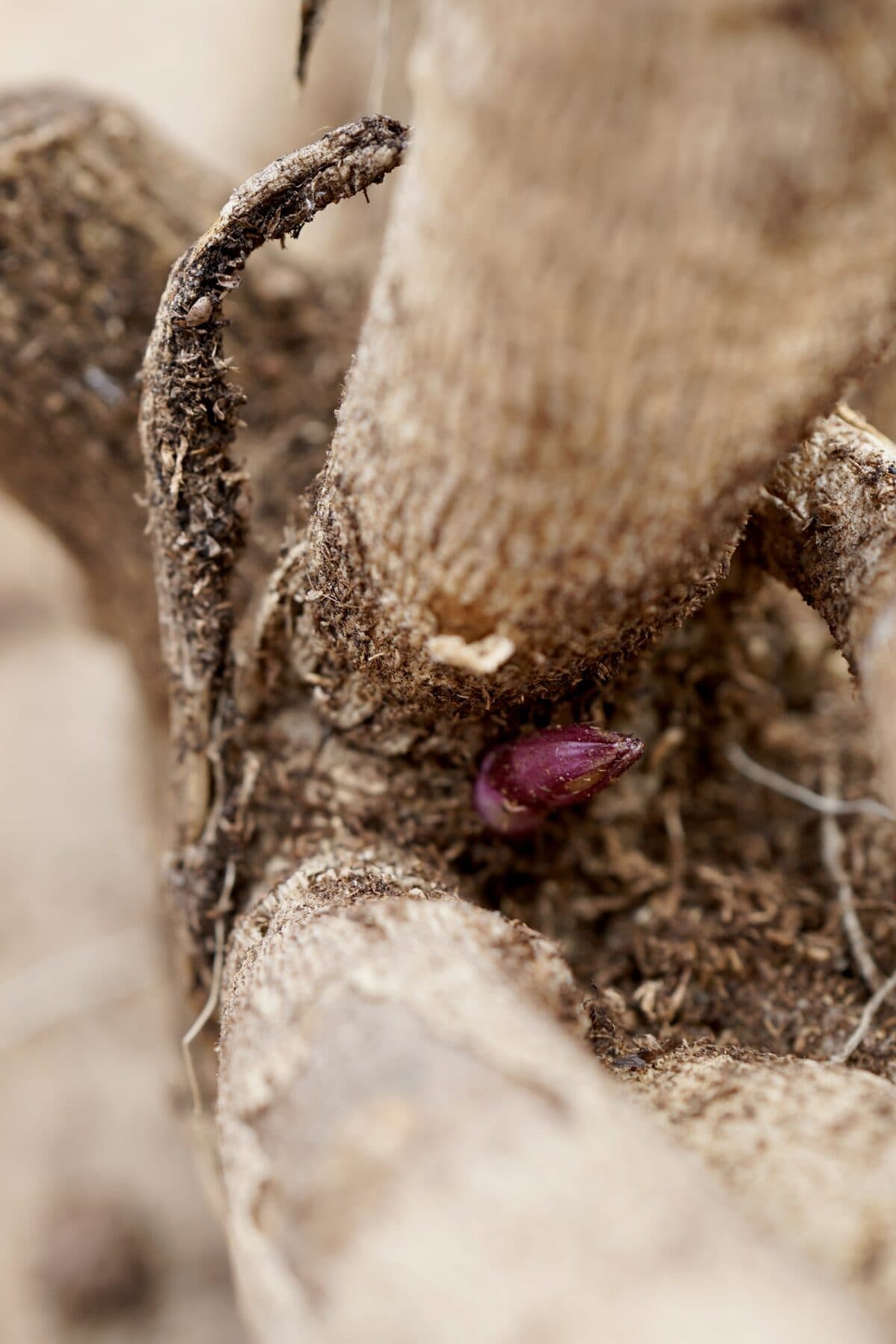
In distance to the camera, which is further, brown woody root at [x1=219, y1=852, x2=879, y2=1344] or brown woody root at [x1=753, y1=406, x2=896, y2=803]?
brown woody root at [x1=753, y1=406, x2=896, y2=803]

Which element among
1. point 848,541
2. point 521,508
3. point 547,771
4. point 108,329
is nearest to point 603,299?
point 521,508

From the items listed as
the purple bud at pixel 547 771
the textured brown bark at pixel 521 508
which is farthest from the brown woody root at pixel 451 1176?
the purple bud at pixel 547 771

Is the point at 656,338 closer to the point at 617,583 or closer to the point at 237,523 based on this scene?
the point at 617,583

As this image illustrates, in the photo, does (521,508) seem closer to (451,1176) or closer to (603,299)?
(603,299)

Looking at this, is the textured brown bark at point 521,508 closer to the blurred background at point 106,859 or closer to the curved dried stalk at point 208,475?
the curved dried stalk at point 208,475

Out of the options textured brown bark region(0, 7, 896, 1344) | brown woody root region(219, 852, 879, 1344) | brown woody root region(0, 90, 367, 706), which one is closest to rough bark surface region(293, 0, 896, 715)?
textured brown bark region(0, 7, 896, 1344)

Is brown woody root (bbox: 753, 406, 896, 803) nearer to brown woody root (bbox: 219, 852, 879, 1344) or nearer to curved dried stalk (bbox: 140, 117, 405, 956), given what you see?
brown woody root (bbox: 219, 852, 879, 1344)
